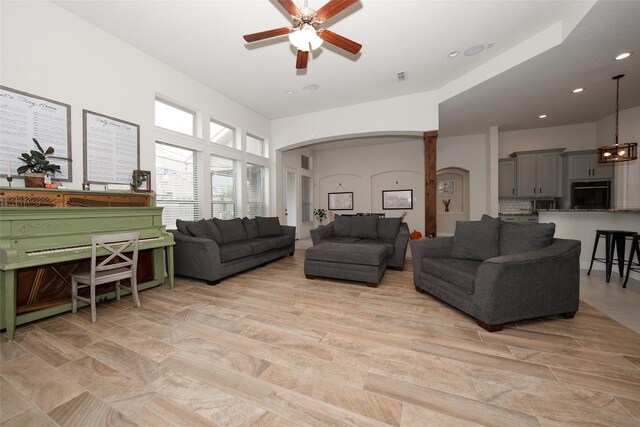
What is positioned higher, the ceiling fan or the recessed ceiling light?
the recessed ceiling light

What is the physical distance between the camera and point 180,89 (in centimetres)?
431

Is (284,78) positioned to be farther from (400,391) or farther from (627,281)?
(627,281)

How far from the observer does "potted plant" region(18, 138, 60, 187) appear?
2465 millimetres

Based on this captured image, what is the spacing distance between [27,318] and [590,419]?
4.29 m

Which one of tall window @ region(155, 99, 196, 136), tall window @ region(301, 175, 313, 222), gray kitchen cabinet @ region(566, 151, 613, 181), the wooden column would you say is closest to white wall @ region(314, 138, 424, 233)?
tall window @ region(301, 175, 313, 222)

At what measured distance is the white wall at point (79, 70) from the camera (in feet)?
8.57

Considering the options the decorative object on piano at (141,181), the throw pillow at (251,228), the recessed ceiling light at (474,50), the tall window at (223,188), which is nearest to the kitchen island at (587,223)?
the recessed ceiling light at (474,50)

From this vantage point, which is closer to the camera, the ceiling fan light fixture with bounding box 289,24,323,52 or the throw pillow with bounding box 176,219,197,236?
the ceiling fan light fixture with bounding box 289,24,323,52

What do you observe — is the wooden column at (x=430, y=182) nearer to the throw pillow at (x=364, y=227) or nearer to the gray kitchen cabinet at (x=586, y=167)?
the throw pillow at (x=364, y=227)

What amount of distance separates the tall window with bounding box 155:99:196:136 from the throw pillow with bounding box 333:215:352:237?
130 inches

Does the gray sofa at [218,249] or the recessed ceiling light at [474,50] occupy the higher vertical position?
the recessed ceiling light at [474,50]

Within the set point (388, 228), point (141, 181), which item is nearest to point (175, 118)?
point (141, 181)

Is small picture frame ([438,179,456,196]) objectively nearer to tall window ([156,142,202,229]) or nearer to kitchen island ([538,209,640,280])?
kitchen island ([538,209,640,280])

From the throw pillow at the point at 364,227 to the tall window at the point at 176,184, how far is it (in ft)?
10.0
